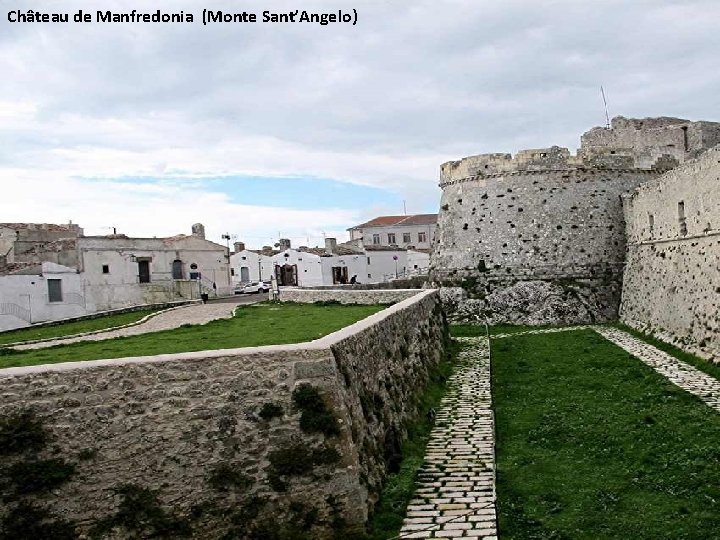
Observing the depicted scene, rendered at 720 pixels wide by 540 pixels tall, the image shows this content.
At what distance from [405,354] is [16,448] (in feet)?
25.4

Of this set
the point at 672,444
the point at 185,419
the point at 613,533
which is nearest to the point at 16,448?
the point at 185,419

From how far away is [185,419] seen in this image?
765 cm

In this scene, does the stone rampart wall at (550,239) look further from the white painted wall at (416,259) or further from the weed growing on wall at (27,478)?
the white painted wall at (416,259)

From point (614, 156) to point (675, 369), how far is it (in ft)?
47.9

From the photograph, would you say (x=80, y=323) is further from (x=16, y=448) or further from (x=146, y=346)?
(x=16, y=448)

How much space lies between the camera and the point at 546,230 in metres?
27.8

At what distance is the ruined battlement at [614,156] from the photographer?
92.6ft

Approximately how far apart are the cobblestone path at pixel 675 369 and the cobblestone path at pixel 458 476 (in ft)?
13.4

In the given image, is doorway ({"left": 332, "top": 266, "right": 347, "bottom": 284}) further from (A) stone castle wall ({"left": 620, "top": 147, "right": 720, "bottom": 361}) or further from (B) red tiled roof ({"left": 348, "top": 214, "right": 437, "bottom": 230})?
(A) stone castle wall ({"left": 620, "top": 147, "right": 720, "bottom": 361})

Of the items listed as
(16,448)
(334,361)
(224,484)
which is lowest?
(224,484)

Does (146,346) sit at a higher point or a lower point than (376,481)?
higher

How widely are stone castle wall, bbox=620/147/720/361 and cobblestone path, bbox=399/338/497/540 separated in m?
6.90

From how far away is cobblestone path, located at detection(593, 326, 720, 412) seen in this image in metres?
13.2

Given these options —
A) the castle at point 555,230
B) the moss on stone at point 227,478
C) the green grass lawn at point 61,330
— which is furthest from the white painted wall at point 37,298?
the moss on stone at point 227,478
